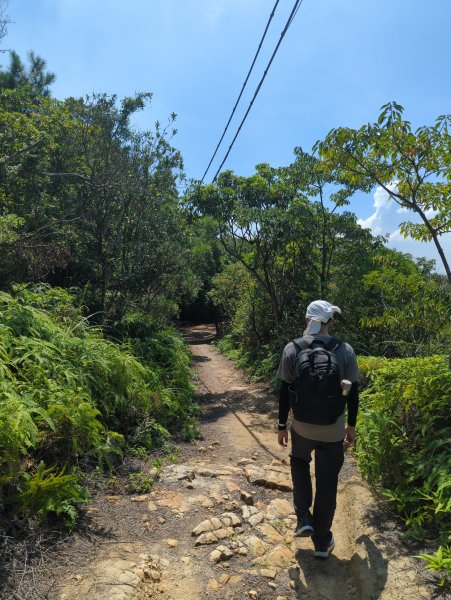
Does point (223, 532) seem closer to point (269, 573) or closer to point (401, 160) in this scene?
point (269, 573)

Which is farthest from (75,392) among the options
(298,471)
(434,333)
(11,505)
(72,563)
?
(434,333)

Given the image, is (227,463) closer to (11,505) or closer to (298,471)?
(298,471)

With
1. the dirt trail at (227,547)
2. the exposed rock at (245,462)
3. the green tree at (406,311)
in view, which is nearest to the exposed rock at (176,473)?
the dirt trail at (227,547)

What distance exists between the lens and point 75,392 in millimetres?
4824

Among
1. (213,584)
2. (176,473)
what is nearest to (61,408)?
(176,473)

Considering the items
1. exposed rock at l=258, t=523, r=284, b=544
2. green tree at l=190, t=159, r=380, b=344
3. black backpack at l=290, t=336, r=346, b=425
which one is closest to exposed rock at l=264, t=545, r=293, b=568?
exposed rock at l=258, t=523, r=284, b=544

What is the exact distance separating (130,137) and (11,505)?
8.54m

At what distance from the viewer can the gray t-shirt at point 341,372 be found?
3230mm

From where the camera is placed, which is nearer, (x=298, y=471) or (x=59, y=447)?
(x=298, y=471)

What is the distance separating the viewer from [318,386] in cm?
309

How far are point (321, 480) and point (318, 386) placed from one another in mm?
750

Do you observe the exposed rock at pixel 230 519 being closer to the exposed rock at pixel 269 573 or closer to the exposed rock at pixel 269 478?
the exposed rock at pixel 269 573

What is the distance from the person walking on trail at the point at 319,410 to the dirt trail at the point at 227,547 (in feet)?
0.99

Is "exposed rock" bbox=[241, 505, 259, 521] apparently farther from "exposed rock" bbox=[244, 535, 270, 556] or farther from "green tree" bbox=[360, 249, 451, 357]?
"green tree" bbox=[360, 249, 451, 357]
